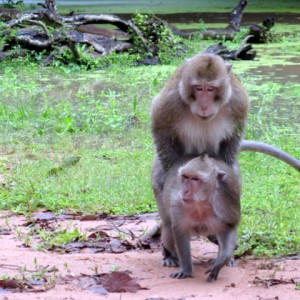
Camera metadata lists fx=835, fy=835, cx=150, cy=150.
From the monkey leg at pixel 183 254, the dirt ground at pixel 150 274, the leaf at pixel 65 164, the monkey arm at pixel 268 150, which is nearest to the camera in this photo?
the dirt ground at pixel 150 274

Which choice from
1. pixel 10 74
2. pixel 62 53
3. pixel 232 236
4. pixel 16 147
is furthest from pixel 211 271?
pixel 62 53

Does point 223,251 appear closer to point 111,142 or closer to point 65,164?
point 65,164

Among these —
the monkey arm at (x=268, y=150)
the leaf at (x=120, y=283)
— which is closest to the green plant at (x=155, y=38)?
the monkey arm at (x=268, y=150)

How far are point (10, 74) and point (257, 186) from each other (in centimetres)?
626

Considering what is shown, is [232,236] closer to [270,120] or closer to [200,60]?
[200,60]

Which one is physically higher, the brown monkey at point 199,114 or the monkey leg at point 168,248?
the brown monkey at point 199,114

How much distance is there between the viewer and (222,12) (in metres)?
22.6

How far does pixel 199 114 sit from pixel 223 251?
0.82 m

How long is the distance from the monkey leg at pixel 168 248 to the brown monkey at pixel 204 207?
0.47 feet

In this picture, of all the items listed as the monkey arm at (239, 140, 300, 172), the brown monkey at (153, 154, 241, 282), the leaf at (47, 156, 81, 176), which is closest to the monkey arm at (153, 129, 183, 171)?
the brown monkey at (153, 154, 241, 282)

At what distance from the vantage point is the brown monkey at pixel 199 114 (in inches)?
195

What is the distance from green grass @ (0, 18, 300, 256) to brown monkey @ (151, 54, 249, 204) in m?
0.76

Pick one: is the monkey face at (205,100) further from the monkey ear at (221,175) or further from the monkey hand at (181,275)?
the monkey hand at (181,275)

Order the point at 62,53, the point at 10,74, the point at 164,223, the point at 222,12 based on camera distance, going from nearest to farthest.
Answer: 1. the point at 164,223
2. the point at 10,74
3. the point at 62,53
4. the point at 222,12
